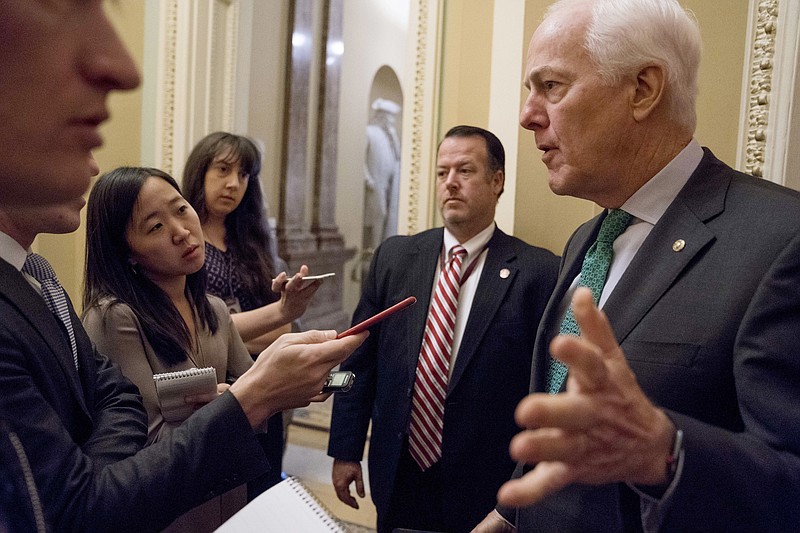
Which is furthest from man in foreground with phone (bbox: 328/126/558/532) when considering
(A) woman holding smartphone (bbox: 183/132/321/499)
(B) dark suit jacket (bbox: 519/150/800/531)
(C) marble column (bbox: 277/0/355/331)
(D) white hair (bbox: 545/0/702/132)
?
(C) marble column (bbox: 277/0/355/331)

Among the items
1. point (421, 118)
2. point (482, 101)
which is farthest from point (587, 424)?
point (421, 118)

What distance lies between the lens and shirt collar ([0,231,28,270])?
2.97 feet

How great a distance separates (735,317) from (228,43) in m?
3.91

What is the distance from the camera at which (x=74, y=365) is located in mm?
994

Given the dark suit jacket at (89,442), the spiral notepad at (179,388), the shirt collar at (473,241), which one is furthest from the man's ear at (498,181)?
the dark suit jacket at (89,442)

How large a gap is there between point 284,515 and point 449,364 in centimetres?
129

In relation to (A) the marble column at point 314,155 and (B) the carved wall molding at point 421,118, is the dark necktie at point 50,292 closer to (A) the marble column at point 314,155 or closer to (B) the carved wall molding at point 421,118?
(B) the carved wall molding at point 421,118

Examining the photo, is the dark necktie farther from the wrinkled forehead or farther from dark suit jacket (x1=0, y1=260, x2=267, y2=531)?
the wrinkled forehead

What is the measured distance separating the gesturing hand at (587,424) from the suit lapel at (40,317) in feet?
2.41

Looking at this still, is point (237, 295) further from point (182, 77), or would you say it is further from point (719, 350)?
point (182, 77)

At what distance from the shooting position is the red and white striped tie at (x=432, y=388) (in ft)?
6.90

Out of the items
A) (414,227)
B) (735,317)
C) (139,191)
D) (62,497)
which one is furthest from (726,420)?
(414,227)

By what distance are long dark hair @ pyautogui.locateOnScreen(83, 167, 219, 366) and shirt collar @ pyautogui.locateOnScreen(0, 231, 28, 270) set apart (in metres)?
0.54

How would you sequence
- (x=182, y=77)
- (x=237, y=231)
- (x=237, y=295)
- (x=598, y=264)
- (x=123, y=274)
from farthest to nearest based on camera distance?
(x=182, y=77) < (x=237, y=231) < (x=237, y=295) < (x=123, y=274) < (x=598, y=264)
